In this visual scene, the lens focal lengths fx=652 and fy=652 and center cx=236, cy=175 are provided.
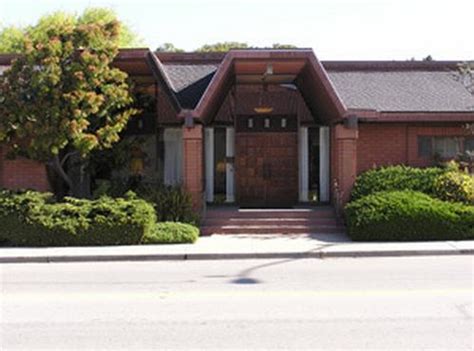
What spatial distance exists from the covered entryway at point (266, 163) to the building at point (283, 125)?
33 millimetres

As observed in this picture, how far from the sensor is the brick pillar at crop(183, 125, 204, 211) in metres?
18.1

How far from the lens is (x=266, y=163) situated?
2147 cm

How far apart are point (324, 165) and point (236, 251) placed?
7481 mm

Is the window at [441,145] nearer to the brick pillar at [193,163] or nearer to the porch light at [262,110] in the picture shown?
the porch light at [262,110]

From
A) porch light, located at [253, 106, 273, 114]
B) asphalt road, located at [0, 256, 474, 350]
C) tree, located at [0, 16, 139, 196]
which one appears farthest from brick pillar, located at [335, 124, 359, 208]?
tree, located at [0, 16, 139, 196]

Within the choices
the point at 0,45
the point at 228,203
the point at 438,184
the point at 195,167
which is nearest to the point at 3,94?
the point at 195,167

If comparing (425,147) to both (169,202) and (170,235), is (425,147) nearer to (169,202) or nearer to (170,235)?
(169,202)

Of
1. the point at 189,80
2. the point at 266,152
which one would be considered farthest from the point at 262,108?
the point at 189,80

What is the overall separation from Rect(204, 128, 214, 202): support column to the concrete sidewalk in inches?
211

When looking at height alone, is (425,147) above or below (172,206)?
above

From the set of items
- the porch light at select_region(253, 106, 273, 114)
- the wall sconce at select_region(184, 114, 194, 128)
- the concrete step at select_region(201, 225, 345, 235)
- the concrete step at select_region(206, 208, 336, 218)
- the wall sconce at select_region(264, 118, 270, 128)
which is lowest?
the concrete step at select_region(201, 225, 345, 235)

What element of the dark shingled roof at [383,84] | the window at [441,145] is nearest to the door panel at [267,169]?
the dark shingled roof at [383,84]

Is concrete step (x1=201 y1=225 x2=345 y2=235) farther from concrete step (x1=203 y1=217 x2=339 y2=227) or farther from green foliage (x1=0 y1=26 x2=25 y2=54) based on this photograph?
green foliage (x1=0 y1=26 x2=25 y2=54)

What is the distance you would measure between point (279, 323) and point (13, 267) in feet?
24.6
